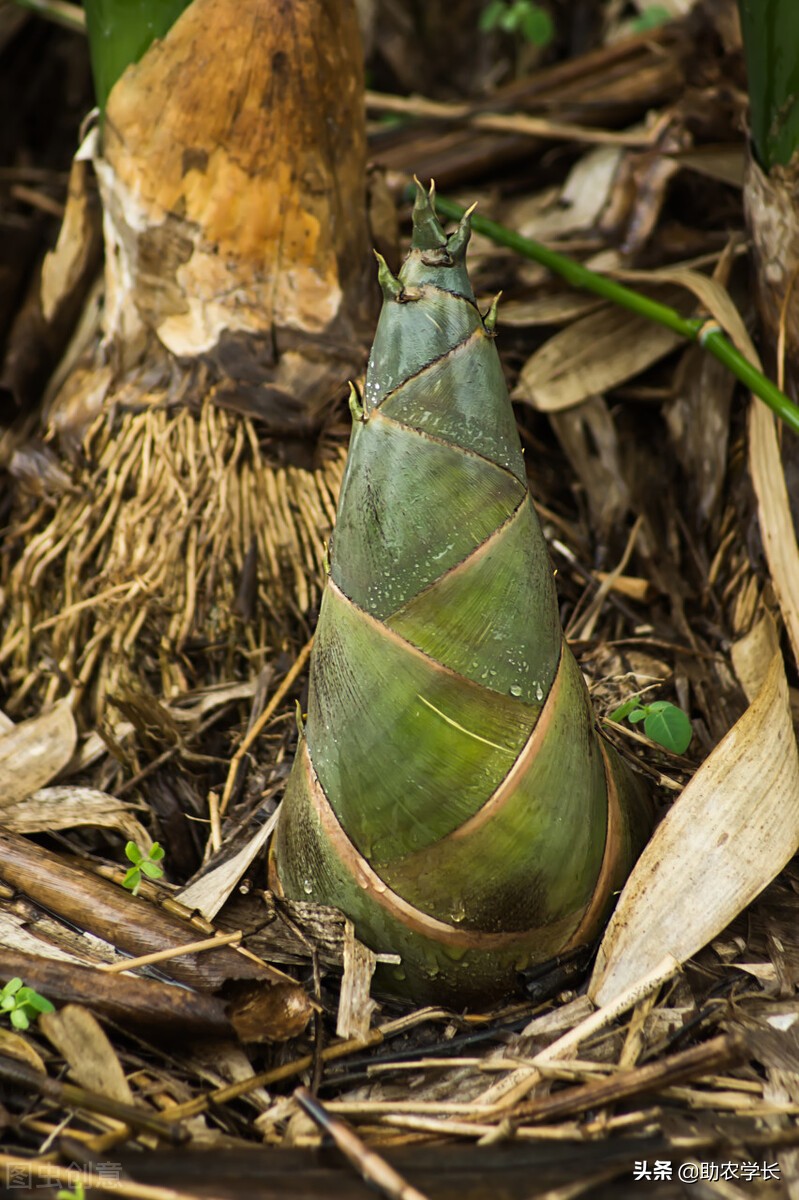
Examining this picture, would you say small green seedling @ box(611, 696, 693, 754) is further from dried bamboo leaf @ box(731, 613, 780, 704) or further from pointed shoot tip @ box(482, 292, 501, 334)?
pointed shoot tip @ box(482, 292, 501, 334)

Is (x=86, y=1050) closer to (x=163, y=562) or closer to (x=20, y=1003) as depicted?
(x=20, y=1003)

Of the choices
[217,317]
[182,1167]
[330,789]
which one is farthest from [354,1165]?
[217,317]

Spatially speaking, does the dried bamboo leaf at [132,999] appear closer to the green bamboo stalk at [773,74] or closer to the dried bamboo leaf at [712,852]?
the dried bamboo leaf at [712,852]

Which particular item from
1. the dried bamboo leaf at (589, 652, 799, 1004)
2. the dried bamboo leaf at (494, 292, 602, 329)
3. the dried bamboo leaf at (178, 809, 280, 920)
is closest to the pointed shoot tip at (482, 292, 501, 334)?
the dried bamboo leaf at (589, 652, 799, 1004)

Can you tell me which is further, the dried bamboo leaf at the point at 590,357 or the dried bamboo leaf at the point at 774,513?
the dried bamboo leaf at the point at 590,357

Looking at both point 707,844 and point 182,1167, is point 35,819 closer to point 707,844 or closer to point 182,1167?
point 182,1167

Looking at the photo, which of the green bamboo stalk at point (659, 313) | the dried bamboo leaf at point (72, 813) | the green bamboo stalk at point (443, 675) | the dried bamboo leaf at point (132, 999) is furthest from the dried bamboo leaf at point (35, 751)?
the green bamboo stalk at point (659, 313)

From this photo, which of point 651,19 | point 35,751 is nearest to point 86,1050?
point 35,751
